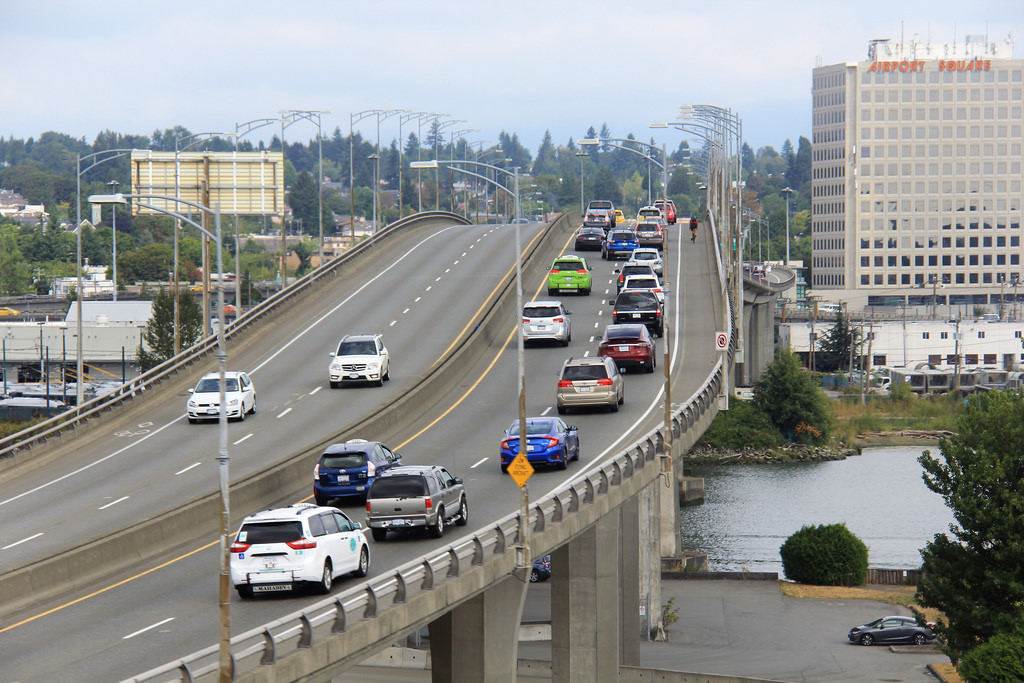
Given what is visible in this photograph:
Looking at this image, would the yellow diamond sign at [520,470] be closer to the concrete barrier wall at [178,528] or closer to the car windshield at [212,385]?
the concrete barrier wall at [178,528]

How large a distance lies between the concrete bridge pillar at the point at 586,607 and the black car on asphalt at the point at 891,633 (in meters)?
17.2

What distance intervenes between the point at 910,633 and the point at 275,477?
2931cm

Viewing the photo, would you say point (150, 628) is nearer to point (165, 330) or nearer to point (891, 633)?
point (891, 633)

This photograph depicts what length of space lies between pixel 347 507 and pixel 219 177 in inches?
1215

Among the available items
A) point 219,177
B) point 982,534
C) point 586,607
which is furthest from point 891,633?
point 219,177

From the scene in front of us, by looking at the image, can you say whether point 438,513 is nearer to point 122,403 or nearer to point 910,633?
point 122,403

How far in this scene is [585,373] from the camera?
46750 millimetres

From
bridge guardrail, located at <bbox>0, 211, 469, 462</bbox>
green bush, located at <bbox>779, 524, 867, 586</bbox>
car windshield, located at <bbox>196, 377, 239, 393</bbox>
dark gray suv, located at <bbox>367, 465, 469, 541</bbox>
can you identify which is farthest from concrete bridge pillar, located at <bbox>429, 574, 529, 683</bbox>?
green bush, located at <bbox>779, 524, 867, 586</bbox>

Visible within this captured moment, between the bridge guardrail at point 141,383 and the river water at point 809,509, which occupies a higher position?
the bridge guardrail at point 141,383

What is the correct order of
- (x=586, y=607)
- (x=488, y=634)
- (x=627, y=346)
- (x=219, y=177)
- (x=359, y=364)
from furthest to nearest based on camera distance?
(x=219, y=177) → (x=627, y=346) → (x=359, y=364) → (x=586, y=607) → (x=488, y=634)

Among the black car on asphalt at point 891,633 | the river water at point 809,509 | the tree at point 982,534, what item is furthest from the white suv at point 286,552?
the river water at point 809,509

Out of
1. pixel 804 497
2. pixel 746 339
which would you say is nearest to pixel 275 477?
pixel 804 497

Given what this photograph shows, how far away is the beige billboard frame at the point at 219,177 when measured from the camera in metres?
60.9

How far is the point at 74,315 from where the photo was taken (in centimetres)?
11806
